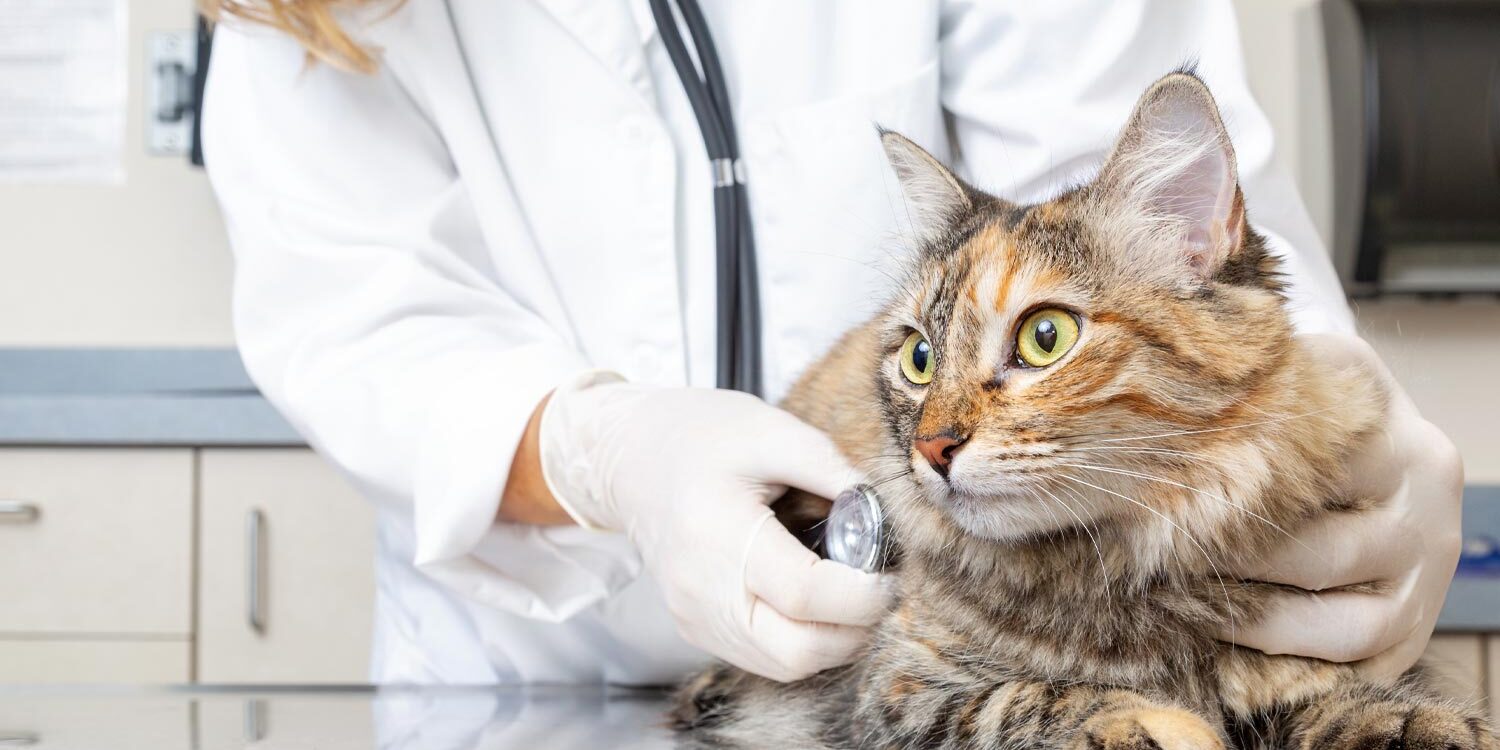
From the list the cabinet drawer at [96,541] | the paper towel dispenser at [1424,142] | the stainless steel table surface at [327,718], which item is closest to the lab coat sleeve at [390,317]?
the stainless steel table surface at [327,718]

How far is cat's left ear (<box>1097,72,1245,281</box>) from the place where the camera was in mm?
668

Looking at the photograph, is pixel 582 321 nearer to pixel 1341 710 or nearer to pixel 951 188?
pixel 951 188

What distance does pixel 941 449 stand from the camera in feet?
2.23

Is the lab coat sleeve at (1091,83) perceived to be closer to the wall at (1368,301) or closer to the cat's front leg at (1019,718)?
the cat's front leg at (1019,718)

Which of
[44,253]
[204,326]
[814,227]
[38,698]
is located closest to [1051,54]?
[814,227]

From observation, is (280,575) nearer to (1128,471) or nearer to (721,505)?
(721,505)

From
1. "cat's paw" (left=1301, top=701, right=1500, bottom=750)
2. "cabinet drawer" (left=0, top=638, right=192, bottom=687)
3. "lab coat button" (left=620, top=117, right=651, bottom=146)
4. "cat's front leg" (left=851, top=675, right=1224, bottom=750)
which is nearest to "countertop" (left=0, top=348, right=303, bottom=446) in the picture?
"cabinet drawer" (left=0, top=638, right=192, bottom=687)

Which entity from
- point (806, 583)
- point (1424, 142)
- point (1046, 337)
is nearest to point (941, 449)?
point (1046, 337)

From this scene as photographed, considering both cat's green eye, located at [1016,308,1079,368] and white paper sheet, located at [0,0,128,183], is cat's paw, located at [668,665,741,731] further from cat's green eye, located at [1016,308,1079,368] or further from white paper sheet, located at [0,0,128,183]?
white paper sheet, located at [0,0,128,183]

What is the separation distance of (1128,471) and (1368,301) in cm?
223

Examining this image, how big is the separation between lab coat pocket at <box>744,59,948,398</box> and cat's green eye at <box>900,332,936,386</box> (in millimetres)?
410

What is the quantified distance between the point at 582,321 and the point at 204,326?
1.89 meters

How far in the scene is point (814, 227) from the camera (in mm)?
1236

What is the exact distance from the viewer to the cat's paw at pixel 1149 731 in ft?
1.93
